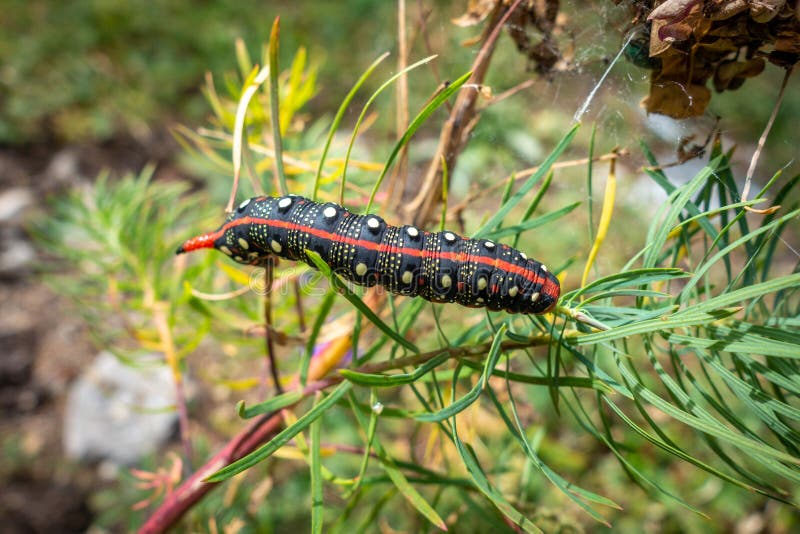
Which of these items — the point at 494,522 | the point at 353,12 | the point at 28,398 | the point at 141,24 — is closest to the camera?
the point at 494,522

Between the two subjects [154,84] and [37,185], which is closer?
[37,185]

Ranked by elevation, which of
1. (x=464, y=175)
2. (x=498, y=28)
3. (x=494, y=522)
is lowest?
(x=494, y=522)

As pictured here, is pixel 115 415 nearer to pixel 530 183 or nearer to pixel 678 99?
pixel 530 183

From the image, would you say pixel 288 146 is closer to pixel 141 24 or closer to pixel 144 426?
pixel 144 426

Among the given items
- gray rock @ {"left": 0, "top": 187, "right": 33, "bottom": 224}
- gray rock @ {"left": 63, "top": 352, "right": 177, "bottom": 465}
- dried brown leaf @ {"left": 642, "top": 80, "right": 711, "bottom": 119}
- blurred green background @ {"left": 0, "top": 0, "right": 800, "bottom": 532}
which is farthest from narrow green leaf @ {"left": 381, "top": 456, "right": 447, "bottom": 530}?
gray rock @ {"left": 0, "top": 187, "right": 33, "bottom": 224}

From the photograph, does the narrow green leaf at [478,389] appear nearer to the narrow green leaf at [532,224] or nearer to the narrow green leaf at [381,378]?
the narrow green leaf at [381,378]

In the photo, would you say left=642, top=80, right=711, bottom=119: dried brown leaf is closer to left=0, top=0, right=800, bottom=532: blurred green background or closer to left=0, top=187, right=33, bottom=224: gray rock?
left=0, top=0, right=800, bottom=532: blurred green background

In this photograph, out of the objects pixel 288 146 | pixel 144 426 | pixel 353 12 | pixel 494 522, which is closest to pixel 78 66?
pixel 353 12
